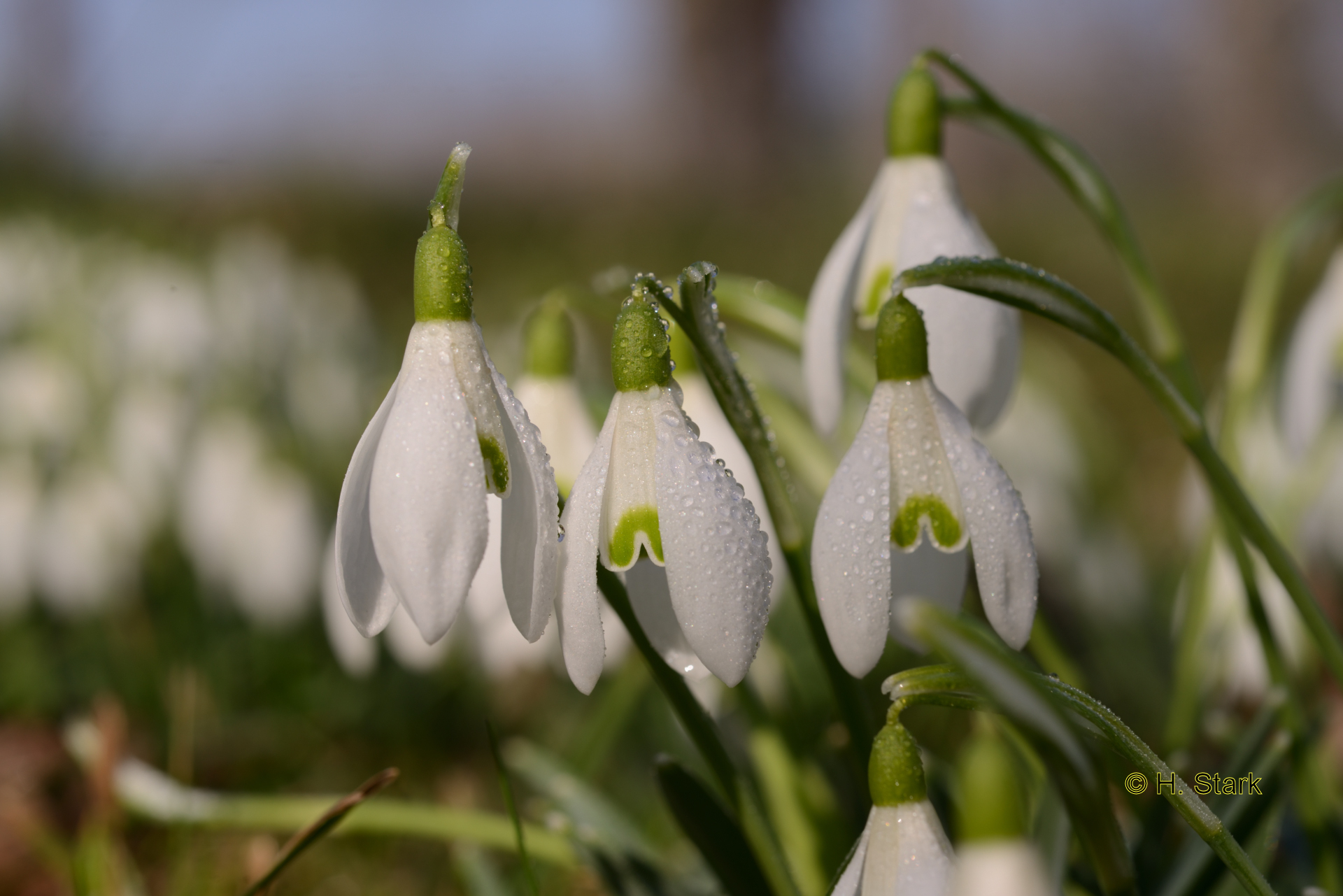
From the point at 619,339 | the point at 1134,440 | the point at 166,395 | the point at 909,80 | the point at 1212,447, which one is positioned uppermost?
the point at 909,80

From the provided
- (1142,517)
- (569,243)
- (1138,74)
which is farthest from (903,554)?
(1138,74)

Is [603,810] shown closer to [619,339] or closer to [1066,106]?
[619,339]

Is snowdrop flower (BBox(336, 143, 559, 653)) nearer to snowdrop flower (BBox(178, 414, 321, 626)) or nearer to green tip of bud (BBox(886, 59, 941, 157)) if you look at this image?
green tip of bud (BBox(886, 59, 941, 157))

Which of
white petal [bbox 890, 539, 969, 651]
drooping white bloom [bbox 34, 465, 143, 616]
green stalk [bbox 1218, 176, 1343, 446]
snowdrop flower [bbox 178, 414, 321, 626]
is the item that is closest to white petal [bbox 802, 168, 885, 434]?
white petal [bbox 890, 539, 969, 651]

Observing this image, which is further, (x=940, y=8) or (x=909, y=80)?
(x=940, y=8)

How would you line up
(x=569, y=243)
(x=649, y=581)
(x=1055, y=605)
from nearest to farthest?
(x=649, y=581) → (x=1055, y=605) → (x=569, y=243)

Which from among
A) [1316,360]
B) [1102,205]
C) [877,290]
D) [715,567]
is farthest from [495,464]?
[1316,360]
